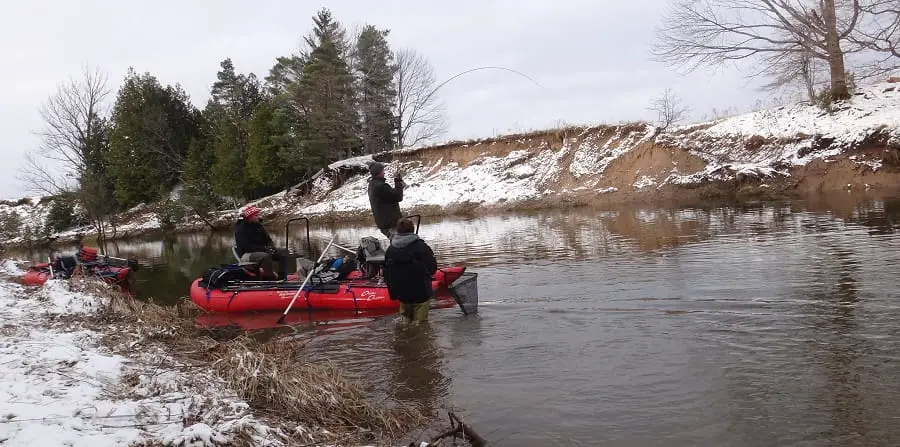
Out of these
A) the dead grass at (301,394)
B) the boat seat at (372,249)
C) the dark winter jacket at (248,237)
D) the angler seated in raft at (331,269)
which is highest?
the dark winter jacket at (248,237)

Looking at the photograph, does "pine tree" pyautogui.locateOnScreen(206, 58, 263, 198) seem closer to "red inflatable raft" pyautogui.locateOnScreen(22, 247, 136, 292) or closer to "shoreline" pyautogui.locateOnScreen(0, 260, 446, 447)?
"red inflatable raft" pyautogui.locateOnScreen(22, 247, 136, 292)

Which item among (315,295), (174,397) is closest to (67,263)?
(315,295)

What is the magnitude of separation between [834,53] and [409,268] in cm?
2221

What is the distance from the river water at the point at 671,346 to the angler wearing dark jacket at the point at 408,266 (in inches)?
21.2

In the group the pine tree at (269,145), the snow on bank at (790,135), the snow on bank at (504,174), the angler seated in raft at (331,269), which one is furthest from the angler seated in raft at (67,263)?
the pine tree at (269,145)

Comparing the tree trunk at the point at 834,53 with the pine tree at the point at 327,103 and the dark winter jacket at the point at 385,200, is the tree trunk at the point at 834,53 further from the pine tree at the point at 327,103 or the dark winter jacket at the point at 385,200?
the pine tree at the point at 327,103

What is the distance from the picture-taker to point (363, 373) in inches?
261

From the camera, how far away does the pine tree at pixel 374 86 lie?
4038 cm

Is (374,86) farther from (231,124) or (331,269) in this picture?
(331,269)

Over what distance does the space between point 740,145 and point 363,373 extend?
23912 mm

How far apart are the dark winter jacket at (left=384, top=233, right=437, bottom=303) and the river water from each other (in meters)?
0.54

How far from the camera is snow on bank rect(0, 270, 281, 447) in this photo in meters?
3.56

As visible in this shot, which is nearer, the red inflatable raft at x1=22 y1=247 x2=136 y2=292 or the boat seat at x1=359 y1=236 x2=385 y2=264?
the boat seat at x1=359 y1=236 x2=385 y2=264

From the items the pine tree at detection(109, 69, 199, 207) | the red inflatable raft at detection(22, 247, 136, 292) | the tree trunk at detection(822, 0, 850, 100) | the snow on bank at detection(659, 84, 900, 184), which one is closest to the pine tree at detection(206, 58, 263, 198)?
the pine tree at detection(109, 69, 199, 207)
